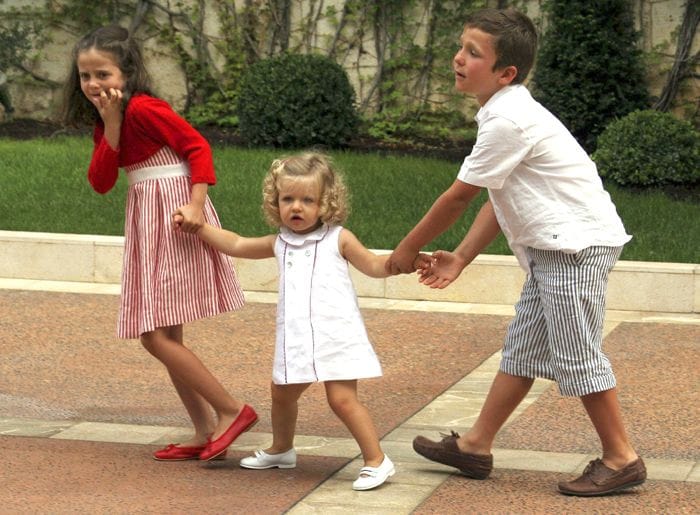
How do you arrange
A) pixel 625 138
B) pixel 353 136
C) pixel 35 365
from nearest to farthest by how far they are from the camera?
pixel 35 365
pixel 625 138
pixel 353 136

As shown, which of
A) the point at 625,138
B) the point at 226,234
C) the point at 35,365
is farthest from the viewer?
the point at 625,138

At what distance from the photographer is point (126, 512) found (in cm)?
409

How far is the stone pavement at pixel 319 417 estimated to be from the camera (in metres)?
4.20

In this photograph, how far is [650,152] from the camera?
421 inches

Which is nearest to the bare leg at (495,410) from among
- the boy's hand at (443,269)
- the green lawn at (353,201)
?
the boy's hand at (443,269)

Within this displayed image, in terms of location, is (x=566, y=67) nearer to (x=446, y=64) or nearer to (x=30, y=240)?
(x=446, y=64)

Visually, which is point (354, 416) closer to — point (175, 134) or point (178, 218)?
point (178, 218)

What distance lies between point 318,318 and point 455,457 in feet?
2.12

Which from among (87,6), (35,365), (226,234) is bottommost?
(35,365)

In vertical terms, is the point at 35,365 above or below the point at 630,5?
below

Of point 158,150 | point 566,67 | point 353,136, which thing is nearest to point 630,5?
point 566,67

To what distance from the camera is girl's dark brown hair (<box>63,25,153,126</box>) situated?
4.52 metres

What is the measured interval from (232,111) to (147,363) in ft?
26.6

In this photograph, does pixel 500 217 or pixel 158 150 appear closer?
pixel 500 217
